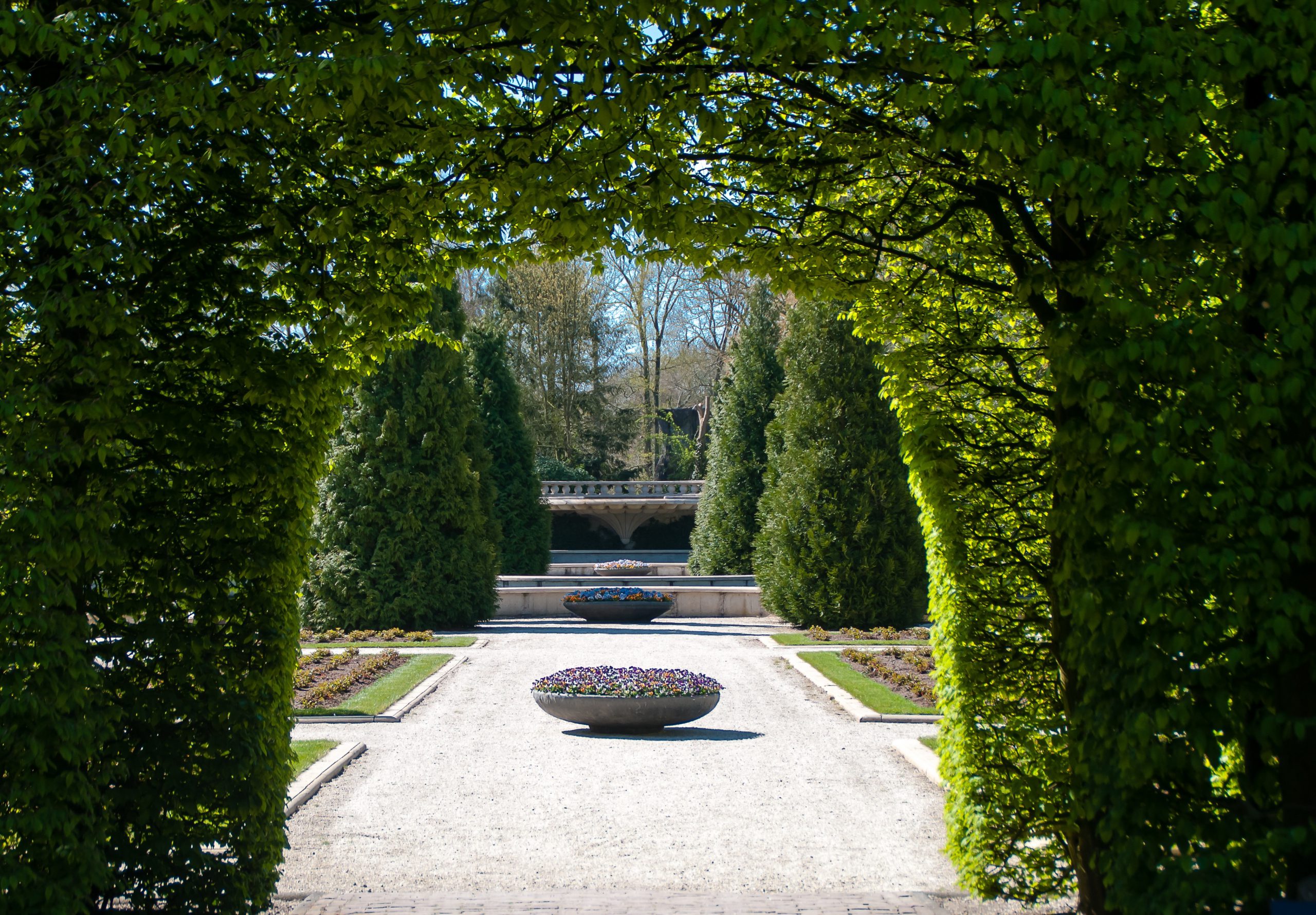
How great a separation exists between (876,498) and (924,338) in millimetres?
12784

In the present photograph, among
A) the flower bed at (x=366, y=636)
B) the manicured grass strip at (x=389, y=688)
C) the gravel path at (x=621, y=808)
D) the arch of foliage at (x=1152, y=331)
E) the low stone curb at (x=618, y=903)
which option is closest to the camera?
the arch of foliage at (x=1152, y=331)

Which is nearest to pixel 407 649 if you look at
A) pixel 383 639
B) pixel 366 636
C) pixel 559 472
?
pixel 383 639

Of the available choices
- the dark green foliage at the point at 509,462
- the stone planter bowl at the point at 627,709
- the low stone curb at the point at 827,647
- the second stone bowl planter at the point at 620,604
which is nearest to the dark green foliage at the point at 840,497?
the low stone curb at the point at 827,647

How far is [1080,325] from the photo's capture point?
412 centimetres

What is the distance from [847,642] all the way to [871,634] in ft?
2.26

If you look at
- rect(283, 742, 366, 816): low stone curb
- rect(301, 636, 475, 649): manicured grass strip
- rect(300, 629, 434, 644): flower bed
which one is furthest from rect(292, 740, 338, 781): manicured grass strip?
rect(300, 629, 434, 644): flower bed

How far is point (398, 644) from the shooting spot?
58.1 ft

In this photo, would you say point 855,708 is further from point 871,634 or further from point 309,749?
point 871,634

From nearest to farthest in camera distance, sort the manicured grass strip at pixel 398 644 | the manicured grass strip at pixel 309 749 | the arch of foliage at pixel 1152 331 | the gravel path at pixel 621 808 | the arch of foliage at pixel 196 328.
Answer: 1. the arch of foliage at pixel 1152 331
2. the arch of foliage at pixel 196 328
3. the gravel path at pixel 621 808
4. the manicured grass strip at pixel 309 749
5. the manicured grass strip at pixel 398 644

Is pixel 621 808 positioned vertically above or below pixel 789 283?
below

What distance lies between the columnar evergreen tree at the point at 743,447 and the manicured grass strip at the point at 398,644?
8666 mm

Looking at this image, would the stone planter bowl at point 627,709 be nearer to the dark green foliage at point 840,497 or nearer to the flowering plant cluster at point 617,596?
the dark green foliage at point 840,497

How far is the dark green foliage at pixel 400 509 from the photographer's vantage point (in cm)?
1919

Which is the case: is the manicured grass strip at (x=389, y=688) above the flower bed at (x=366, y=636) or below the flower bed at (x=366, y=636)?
above
